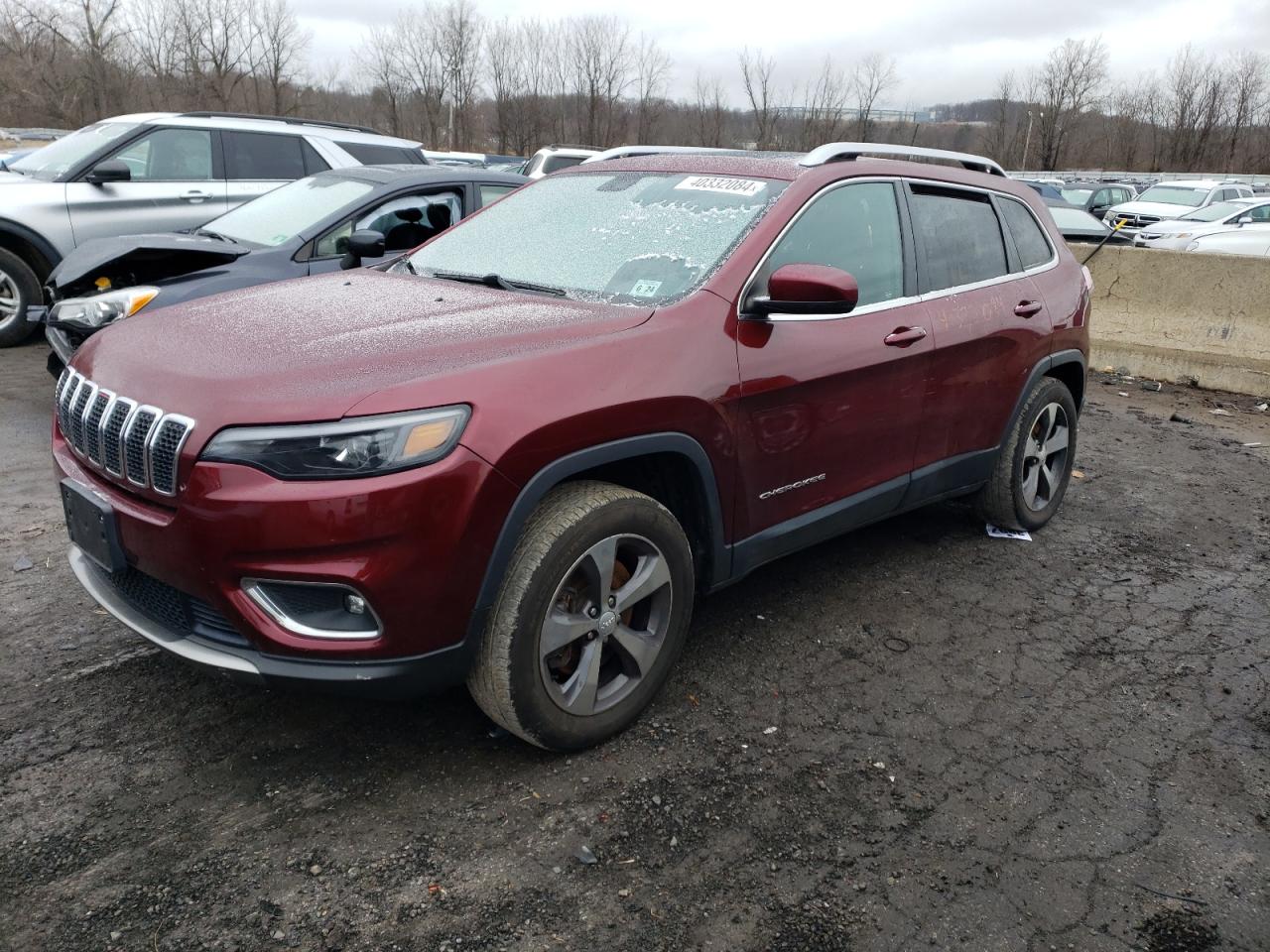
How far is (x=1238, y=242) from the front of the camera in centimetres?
1291

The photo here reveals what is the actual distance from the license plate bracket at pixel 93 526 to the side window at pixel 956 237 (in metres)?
3.00

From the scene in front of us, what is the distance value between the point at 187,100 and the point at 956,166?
1716 inches

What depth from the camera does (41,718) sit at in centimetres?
298

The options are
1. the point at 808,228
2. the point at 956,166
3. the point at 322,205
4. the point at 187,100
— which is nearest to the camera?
the point at 808,228

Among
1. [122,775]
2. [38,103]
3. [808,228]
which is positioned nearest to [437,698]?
[122,775]

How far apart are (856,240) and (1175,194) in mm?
21688

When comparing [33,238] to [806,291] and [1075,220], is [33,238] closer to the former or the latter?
[806,291]

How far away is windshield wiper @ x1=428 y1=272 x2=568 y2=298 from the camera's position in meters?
3.33

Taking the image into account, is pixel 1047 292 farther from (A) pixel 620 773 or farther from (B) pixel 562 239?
(A) pixel 620 773

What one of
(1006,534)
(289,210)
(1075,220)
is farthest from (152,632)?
(1075,220)

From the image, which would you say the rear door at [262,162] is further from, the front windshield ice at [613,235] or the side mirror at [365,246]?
the front windshield ice at [613,235]

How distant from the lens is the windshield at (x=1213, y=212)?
18.3m

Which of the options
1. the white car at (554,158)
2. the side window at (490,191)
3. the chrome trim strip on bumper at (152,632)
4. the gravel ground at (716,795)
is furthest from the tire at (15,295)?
the white car at (554,158)

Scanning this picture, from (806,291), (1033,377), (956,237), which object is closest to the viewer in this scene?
(806,291)
